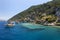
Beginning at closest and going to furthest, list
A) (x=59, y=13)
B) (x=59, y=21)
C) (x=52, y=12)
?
(x=59, y=21) < (x=59, y=13) < (x=52, y=12)

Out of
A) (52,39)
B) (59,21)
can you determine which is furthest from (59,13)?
(52,39)

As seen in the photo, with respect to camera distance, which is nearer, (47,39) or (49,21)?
(47,39)

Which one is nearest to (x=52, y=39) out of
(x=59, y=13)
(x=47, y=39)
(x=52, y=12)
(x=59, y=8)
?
(x=47, y=39)

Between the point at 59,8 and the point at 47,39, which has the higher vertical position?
the point at 59,8

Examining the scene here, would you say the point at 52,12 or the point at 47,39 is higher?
the point at 52,12

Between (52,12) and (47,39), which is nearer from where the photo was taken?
(47,39)

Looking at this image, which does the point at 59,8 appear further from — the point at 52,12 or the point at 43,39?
the point at 43,39

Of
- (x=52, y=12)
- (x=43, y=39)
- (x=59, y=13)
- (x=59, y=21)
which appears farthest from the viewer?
(x=52, y=12)

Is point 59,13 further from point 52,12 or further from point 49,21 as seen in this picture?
point 52,12

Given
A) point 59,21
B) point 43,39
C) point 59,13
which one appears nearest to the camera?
Answer: point 43,39

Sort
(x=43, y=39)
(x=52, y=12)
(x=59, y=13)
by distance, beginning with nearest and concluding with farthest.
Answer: (x=43, y=39) → (x=59, y=13) → (x=52, y=12)
